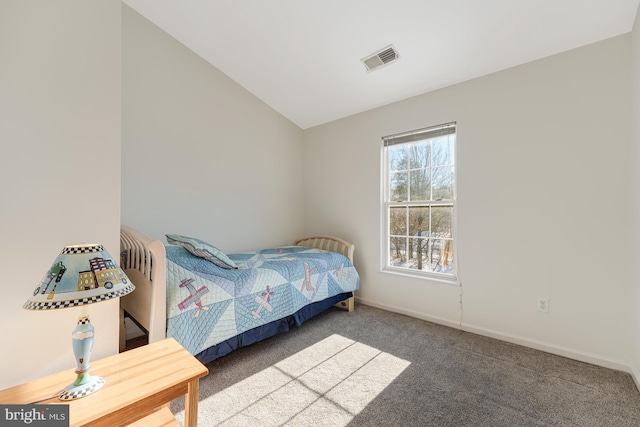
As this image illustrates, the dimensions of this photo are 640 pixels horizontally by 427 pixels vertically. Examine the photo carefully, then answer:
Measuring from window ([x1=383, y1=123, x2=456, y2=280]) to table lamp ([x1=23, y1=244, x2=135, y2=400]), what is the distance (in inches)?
102

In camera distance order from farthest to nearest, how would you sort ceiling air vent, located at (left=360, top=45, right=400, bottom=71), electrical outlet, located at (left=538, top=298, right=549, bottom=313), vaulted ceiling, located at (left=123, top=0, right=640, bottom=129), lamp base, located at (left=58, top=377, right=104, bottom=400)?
ceiling air vent, located at (left=360, top=45, right=400, bottom=71)
electrical outlet, located at (left=538, top=298, right=549, bottom=313)
vaulted ceiling, located at (left=123, top=0, right=640, bottom=129)
lamp base, located at (left=58, top=377, right=104, bottom=400)

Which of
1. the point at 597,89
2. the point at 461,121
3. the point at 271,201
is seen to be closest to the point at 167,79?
the point at 271,201

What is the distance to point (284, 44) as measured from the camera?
8.13ft

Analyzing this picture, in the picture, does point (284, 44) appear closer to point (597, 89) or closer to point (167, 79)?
point (167, 79)

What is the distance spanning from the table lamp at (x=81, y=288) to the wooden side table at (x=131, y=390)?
0.20 ft

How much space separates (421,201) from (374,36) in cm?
160

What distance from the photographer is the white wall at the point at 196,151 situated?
246 cm

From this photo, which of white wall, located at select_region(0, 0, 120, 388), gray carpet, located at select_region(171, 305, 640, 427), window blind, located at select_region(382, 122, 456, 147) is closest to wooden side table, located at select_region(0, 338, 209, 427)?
white wall, located at select_region(0, 0, 120, 388)

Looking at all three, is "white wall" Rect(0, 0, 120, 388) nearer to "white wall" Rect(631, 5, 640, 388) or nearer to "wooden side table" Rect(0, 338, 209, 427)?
"wooden side table" Rect(0, 338, 209, 427)

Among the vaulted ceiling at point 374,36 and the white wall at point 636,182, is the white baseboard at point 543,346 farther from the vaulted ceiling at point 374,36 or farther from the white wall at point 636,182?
the vaulted ceiling at point 374,36

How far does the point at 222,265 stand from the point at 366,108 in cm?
236

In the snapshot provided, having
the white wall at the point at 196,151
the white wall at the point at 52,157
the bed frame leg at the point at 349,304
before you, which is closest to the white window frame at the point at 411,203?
the bed frame leg at the point at 349,304

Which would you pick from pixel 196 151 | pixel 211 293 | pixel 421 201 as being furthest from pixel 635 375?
pixel 196 151

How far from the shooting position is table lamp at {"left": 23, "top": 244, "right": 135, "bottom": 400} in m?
0.87
